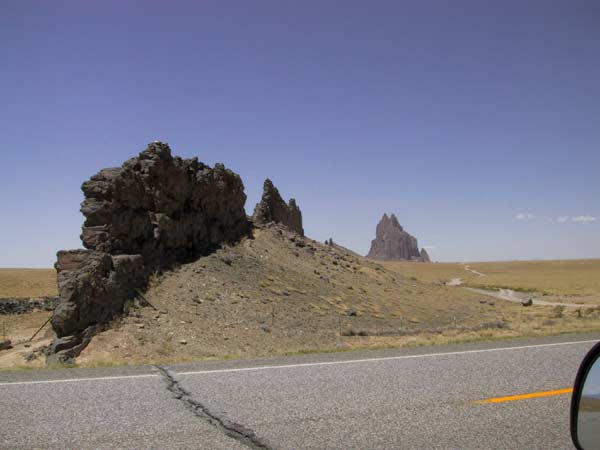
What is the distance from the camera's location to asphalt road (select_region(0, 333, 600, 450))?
18.5 ft

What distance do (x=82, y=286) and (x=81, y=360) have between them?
3.05 metres

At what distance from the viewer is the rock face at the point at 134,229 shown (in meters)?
19.7

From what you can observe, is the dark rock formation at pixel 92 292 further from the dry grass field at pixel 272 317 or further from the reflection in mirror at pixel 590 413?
the reflection in mirror at pixel 590 413

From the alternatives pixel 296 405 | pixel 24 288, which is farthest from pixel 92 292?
pixel 24 288

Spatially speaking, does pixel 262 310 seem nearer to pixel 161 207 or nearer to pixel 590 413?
pixel 161 207

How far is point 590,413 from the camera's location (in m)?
3.28

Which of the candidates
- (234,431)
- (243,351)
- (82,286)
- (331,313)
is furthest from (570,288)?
(234,431)

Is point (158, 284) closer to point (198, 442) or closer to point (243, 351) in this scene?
point (243, 351)

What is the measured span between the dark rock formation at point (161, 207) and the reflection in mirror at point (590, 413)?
22.1 metres

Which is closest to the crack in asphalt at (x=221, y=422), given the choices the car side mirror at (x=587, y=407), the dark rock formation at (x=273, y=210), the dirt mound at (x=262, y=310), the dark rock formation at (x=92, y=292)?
the car side mirror at (x=587, y=407)

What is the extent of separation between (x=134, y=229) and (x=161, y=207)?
129 inches

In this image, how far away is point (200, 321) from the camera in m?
24.7

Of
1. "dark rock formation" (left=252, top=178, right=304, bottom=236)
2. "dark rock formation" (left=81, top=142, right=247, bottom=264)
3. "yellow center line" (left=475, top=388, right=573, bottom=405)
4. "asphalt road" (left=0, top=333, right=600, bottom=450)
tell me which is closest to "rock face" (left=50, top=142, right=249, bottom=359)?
"dark rock formation" (left=81, top=142, right=247, bottom=264)

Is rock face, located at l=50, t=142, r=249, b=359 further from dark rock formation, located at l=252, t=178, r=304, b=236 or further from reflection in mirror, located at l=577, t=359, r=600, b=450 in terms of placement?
reflection in mirror, located at l=577, t=359, r=600, b=450
